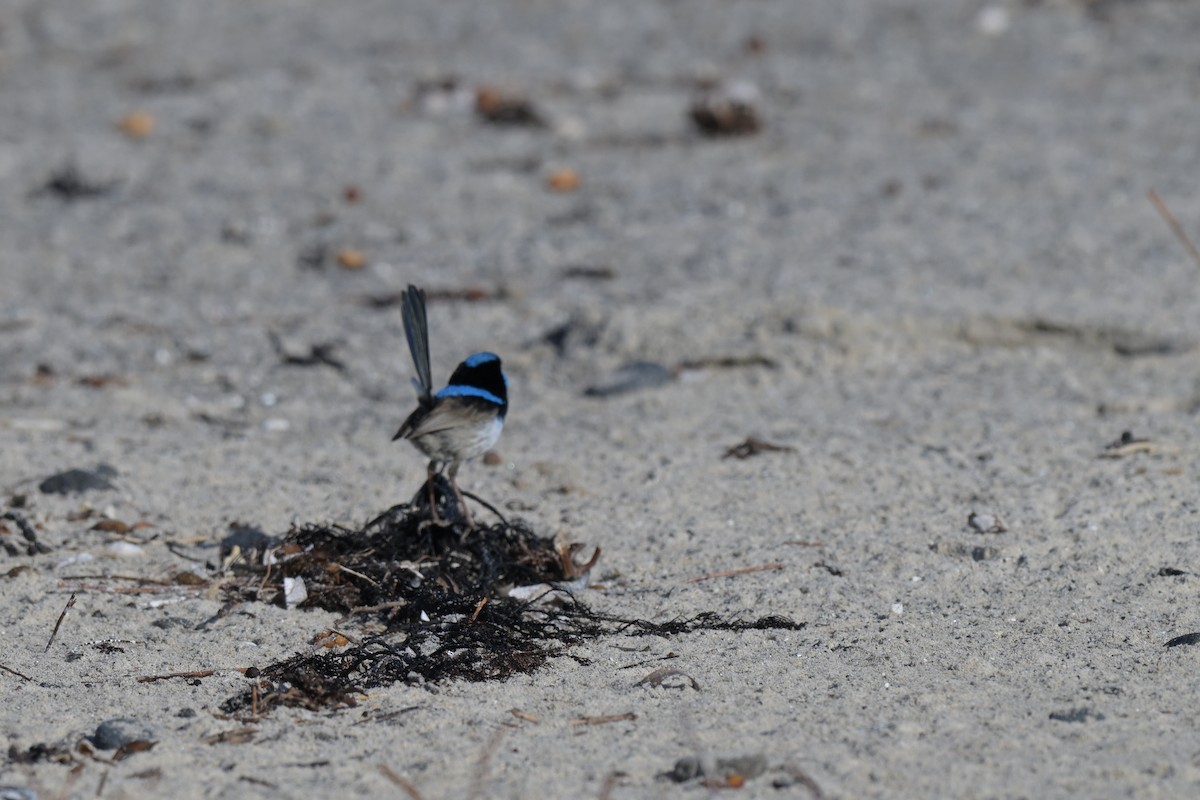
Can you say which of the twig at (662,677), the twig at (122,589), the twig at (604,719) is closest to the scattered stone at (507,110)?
the twig at (122,589)

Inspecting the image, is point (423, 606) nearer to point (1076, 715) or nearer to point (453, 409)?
point (453, 409)

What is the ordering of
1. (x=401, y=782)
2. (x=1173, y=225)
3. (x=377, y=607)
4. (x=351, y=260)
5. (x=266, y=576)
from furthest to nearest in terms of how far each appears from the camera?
1. (x=351, y=260)
2. (x=1173, y=225)
3. (x=266, y=576)
4. (x=377, y=607)
5. (x=401, y=782)

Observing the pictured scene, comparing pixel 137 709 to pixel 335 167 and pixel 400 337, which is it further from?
pixel 335 167

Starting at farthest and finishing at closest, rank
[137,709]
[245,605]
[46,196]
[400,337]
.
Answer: [46,196] → [400,337] → [245,605] → [137,709]

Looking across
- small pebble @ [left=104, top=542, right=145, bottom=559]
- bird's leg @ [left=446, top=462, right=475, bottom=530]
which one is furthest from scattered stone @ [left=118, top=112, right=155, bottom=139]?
bird's leg @ [left=446, top=462, right=475, bottom=530]

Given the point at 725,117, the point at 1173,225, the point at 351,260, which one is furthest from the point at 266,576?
the point at 725,117

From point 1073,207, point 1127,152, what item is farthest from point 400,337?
point 1127,152
